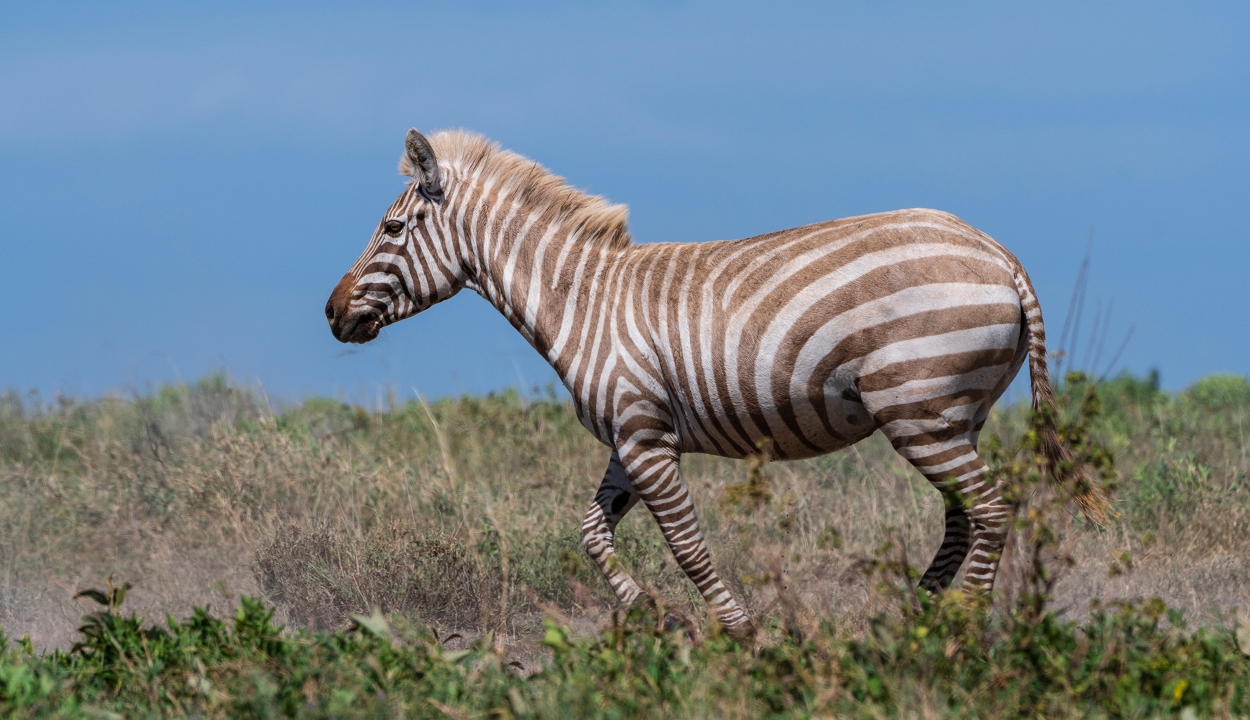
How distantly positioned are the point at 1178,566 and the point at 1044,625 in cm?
412

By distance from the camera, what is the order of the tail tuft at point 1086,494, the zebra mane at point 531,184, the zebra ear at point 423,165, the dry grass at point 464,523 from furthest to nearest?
the dry grass at point 464,523
the zebra mane at point 531,184
the zebra ear at point 423,165
the tail tuft at point 1086,494

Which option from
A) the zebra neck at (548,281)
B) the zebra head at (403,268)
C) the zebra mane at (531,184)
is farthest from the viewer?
the zebra head at (403,268)

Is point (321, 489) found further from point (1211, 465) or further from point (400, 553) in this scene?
point (1211, 465)

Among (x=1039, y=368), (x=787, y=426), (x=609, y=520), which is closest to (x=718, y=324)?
(x=787, y=426)

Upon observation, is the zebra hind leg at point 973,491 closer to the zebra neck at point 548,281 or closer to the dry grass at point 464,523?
the dry grass at point 464,523

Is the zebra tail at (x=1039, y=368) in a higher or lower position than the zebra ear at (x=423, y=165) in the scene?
lower

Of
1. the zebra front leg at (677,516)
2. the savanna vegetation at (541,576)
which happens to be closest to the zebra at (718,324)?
the zebra front leg at (677,516)

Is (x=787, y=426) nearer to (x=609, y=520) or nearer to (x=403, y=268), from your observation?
(x=609, y=520)

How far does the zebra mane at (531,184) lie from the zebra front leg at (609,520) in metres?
1.27

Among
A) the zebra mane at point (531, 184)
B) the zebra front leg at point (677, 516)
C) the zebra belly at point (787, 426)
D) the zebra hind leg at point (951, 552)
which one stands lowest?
the zebra hind leg at point (951, 552)

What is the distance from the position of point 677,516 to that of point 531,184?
2078mm

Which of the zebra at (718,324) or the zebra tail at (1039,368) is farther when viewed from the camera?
the zebra tail at (1039,368)

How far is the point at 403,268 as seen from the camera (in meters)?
6.30

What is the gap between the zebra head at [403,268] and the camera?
6266 millimetres
